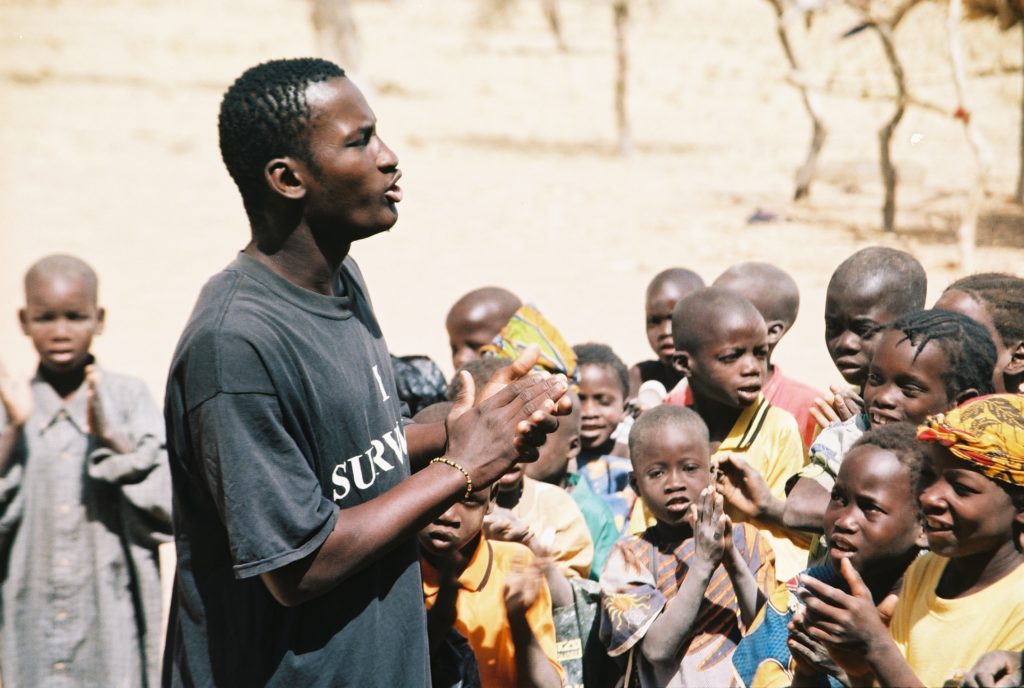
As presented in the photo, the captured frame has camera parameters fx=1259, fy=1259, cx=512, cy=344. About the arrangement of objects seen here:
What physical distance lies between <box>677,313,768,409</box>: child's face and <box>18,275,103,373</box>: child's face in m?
2.16

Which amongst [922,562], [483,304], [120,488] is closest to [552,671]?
[922,562]

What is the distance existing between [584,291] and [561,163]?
7.83 meters

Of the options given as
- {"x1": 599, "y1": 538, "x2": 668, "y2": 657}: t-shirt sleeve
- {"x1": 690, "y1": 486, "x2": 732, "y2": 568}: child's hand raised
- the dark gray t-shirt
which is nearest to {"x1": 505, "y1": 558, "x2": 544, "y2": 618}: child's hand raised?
{"x1": 599, "y1": 538, "x2": 668, "y2": 657}: t-shirt sleeve

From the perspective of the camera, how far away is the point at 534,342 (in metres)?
4.56

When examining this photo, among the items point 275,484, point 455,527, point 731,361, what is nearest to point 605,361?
point 731,361

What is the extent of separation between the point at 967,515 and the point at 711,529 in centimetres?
77

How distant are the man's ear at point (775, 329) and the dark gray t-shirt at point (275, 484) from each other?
2.70m

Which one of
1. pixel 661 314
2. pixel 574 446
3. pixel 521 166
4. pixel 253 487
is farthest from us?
pixel 521 166

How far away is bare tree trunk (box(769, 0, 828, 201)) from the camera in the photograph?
49.6 ft

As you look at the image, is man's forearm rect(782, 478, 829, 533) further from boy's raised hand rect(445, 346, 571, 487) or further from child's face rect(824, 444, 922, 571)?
boy's raised hand rect(445, 346, 571, 487)

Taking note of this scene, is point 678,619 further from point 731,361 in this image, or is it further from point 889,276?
point 889,276

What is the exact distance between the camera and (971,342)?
3.33m

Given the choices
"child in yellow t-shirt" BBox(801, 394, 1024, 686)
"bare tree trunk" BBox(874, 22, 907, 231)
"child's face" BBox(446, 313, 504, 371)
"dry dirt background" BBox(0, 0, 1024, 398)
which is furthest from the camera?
"bare tree trunk" BBox(874, 22, 907, 231)

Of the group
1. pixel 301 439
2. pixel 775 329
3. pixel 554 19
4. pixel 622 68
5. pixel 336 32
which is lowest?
pixel 775 329
